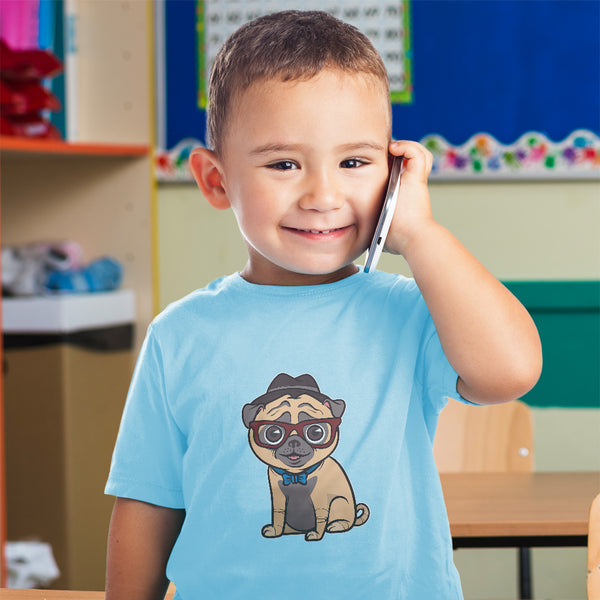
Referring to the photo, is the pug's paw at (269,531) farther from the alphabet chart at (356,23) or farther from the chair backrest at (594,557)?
the alphabet chart at (356,23)

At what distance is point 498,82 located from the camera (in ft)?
7.47

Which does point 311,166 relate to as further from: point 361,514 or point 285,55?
point 361,514

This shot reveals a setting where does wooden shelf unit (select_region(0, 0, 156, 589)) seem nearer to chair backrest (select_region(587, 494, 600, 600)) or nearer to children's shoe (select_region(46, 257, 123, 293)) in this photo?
children's shoe (select_region(46, 257, 123, 293))

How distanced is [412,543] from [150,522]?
0.26 metres

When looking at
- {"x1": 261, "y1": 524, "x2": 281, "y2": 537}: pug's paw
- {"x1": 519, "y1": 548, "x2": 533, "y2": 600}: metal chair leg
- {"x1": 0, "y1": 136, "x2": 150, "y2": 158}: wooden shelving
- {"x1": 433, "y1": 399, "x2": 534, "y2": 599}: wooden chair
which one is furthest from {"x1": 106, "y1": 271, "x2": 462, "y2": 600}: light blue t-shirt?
{"x1": 0, "y1": 136, "x2": 150, "y2": 158}: wooden shelving

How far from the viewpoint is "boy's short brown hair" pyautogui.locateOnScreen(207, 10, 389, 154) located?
77 centimetres

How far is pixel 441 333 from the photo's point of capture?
2.48ft

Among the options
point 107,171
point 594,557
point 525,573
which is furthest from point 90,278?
point 594,557

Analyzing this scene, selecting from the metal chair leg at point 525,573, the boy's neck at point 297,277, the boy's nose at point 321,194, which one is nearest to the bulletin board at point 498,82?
the metal chair leg at point 525,573

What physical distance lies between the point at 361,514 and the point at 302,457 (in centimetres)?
7

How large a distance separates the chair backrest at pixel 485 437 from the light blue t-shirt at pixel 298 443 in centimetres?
99

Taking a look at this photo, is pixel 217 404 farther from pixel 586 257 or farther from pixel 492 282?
pixel 586 257

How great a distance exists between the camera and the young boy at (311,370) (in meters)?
0.76

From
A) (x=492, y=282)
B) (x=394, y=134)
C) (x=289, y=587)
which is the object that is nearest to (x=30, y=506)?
(x=394, y=134)
